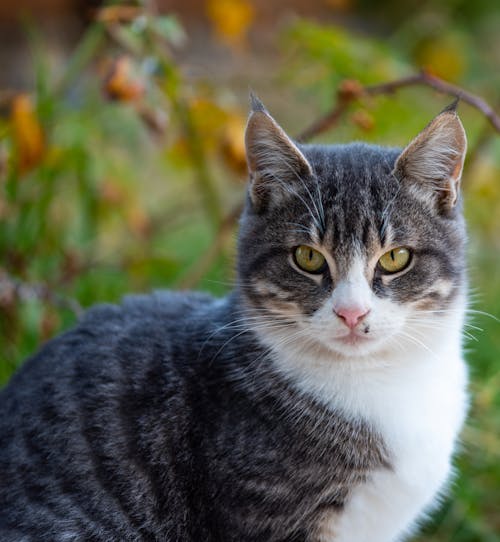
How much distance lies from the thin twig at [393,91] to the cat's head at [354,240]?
0.35 meters

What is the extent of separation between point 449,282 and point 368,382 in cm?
38

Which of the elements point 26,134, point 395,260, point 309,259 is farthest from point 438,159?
point 26,134

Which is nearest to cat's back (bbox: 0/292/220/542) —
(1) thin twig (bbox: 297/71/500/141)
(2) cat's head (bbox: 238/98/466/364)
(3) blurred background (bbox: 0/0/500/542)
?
(2) cat's head (bbox: 238/98/466/364)

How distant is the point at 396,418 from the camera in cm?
228

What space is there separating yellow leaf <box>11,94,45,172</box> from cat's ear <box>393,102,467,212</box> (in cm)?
169

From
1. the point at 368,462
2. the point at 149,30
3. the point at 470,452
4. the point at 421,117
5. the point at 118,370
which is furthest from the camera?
the point at 421,117

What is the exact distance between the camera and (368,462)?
2.21 metres

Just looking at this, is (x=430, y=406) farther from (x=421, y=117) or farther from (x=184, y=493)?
(x=421, y=117)

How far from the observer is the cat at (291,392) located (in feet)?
7.16

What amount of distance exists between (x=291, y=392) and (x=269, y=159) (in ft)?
2.26

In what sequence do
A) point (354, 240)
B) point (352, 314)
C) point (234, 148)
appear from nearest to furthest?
point (352, 314)
point (354, 240)
point (234, 148)

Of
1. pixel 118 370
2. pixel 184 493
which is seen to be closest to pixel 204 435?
pixel 184 493

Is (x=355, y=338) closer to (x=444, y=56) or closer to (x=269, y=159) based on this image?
(x=269, y=159)

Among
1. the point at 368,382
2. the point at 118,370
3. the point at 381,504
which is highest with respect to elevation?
the point at 368,382
